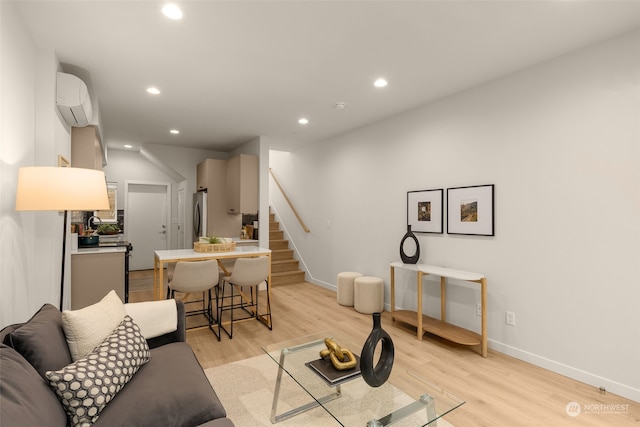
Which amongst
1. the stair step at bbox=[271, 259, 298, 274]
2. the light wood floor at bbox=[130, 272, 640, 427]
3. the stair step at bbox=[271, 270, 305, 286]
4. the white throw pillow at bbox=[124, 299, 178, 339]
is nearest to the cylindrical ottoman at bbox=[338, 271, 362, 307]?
the light wood floor at bbox=[130, 272, 640, 427]

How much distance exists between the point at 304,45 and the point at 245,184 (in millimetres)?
3297

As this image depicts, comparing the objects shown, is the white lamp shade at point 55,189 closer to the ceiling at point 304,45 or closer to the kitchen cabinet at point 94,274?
the ceiling at point 304,45

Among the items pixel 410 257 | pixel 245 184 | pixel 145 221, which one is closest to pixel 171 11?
pixel 410 257

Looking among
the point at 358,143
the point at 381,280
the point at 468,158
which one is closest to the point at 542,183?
the point at 468,158

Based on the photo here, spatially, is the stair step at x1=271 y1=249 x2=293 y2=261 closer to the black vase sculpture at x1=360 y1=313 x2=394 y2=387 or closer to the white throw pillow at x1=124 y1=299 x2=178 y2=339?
the white throw pillow at x1=124 y1=299 x2=178 y2=339

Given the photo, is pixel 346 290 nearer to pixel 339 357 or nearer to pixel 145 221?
pixel 339 357

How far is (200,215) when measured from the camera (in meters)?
6.01

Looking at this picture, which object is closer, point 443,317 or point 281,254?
point 443,317

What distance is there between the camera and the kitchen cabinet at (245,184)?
5.45m

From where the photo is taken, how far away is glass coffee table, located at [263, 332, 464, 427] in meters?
1.49

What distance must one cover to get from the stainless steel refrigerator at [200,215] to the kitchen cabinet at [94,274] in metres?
2.15

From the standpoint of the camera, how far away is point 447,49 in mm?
2564

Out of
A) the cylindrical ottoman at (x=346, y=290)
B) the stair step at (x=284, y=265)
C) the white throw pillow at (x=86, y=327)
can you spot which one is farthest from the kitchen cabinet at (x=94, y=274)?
the cylindrical ottoman at (x=346, y=290)

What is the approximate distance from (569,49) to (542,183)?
1.11 metres
